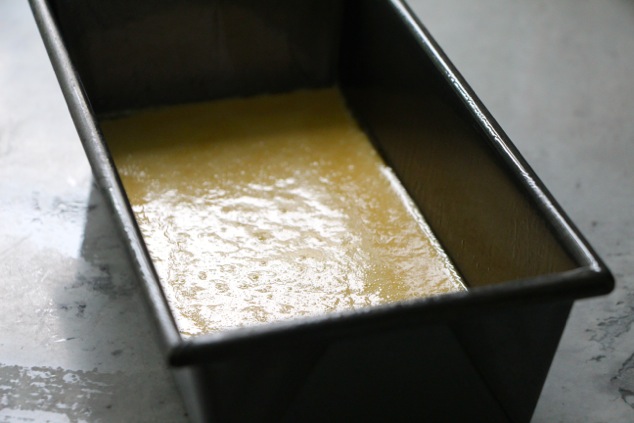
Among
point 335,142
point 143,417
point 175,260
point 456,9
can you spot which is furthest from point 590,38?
point 143,417

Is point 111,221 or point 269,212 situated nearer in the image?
point 111,221

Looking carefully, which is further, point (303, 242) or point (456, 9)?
point (456, 9)

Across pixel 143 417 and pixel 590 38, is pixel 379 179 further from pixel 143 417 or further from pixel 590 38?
pixel 590 38

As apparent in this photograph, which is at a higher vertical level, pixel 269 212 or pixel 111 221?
pixel 111 221
